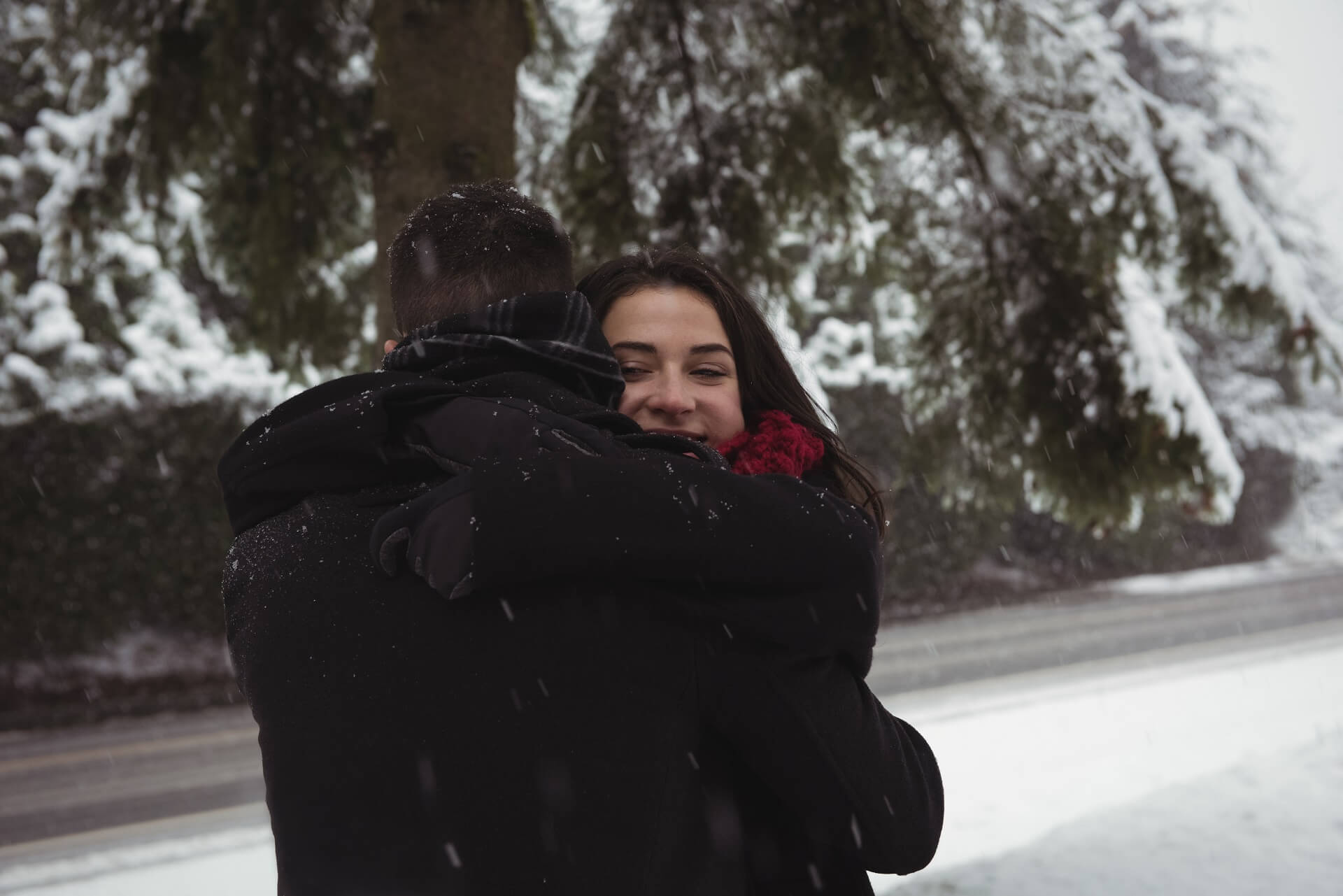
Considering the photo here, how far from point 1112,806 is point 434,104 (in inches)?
183

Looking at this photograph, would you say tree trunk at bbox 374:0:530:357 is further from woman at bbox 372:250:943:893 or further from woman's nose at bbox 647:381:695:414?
woman at bbox 372:250:943:893

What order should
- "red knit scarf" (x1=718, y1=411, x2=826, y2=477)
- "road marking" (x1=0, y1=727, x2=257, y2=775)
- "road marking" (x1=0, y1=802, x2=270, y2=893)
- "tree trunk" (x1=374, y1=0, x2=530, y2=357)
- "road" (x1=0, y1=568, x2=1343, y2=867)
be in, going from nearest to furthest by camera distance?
1. "red knit scarf" (x1=718, y1=411, x2=826, y2=477)
2. "tree trunk" (x1=374, y1=0, x2=530, y2=357)
3. "road marking" (x1=0, y1=802, x2=270, y2=893)
4. "road" (x1=0, y1=568, x2=1343, y2=867)
5. "road marking" (x1=0, y1=727, x2=257, y2=775)

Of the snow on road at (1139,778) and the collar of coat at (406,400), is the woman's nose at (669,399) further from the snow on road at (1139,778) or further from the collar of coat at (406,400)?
the snow on road at (1139,778)

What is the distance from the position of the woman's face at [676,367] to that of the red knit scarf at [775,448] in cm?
6

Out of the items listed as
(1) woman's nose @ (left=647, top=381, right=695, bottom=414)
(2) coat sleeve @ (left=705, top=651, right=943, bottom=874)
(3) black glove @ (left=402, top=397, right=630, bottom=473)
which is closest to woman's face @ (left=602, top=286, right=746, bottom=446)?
(1) woman's nose @ (left=647, top=381, right=695, bottom=414)

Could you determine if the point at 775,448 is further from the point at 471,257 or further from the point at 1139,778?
the point at 1139,778

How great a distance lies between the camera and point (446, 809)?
1077 mm

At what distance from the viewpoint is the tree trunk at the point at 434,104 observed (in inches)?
134

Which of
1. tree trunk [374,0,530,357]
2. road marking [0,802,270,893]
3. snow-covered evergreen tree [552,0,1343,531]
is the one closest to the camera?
tree trunk [374,0,530,357]

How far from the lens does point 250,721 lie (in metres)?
8.76

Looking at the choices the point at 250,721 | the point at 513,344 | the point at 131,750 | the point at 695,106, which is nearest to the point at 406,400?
the point at 513,344

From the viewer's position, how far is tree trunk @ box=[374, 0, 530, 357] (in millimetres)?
3414

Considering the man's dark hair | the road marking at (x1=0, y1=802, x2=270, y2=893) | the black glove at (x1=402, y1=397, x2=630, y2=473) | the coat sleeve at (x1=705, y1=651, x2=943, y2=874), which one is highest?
the man's dark hair

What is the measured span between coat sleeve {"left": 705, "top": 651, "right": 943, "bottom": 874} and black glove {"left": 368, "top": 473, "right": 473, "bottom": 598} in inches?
11.6
